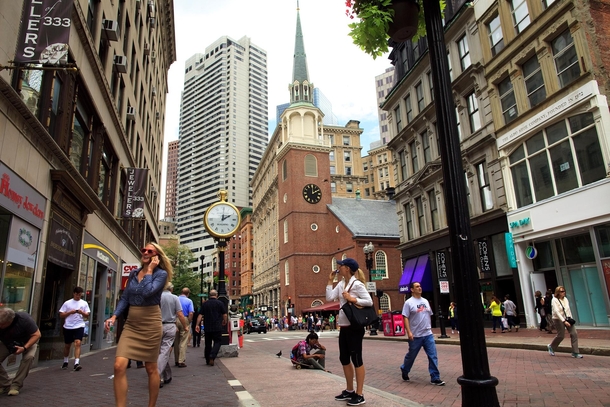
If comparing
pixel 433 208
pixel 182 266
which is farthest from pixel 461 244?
pixel 182 266

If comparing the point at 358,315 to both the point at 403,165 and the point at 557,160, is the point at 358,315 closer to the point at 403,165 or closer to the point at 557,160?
the point at 557,160

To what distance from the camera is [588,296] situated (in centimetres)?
1683

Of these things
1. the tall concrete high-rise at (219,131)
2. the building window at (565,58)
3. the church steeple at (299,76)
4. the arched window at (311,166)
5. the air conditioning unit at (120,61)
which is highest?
the tall concrete high-rise at (219,131)

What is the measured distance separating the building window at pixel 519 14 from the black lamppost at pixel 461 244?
18.9m

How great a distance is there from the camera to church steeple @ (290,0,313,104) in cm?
6581

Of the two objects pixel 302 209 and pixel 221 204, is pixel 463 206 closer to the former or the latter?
pixel 221 204

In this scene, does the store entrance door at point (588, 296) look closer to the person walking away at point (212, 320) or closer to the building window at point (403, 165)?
the person walking away at point (212, 320)

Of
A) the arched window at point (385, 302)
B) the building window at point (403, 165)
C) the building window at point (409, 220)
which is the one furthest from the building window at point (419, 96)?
the arched window at point (385, 302)

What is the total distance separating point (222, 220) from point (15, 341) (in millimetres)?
6903

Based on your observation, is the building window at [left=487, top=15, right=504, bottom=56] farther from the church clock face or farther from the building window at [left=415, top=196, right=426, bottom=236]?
the church clock face

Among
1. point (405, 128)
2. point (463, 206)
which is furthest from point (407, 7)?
point (405, 128)

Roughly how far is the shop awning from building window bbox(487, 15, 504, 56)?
530 inches

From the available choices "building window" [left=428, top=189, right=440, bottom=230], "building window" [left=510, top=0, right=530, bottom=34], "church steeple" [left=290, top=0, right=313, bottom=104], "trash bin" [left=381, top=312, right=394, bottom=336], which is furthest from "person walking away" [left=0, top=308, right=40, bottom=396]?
"church steeple" [left=290, top=0, right=313, bottom=104]

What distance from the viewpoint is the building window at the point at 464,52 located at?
24631 millimetres
